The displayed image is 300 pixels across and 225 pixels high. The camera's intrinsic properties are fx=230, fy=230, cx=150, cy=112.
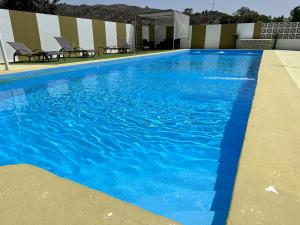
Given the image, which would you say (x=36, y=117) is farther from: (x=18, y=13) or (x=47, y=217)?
(x=18, y=13)

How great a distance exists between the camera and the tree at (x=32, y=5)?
20641 millimetres

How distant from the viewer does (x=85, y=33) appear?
1245 centimetres

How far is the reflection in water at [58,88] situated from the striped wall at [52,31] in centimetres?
407

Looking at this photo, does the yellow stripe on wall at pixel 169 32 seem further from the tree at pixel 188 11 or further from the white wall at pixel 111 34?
the tree at pixel 188 11

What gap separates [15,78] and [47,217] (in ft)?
19.2

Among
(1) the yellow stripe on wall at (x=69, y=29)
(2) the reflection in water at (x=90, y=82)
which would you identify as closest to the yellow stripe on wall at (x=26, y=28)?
(1) the yellow stripe on wall at (x=69, y=29)

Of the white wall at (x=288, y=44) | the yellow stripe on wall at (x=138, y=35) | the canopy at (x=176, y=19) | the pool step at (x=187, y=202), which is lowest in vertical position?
the pool step at (x=187, y=202)

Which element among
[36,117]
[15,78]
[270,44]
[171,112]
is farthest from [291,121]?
[270,44]

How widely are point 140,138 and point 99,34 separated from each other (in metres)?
11.7

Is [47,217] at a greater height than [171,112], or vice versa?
[47,217]

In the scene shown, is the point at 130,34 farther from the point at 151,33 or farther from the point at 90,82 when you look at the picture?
the point at 90,82

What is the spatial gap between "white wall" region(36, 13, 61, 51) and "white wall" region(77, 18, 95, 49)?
143 cm

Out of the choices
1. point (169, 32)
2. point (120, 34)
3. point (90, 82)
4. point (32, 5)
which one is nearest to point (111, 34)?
point (120, 34)

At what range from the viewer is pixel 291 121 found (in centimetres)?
252
